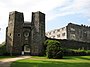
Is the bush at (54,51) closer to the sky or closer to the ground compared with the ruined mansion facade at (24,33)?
closer to the ground

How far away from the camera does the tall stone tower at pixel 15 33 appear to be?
4251cm

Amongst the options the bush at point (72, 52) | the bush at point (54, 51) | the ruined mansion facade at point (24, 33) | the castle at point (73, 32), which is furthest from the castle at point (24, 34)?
the castle at point (73, 32)

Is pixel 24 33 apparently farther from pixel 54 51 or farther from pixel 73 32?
pixel 73 32

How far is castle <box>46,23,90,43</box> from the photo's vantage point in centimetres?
6675

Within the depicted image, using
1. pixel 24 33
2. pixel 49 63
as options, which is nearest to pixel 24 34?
pixel 24 33

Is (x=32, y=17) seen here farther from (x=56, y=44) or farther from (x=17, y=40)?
(x=56, y=44)

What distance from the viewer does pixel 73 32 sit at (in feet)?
223

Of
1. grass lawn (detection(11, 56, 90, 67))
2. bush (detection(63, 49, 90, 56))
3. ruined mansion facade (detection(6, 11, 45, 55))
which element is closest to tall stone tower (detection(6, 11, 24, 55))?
ruined mansion facade (detection(6, 11, 45, 55))

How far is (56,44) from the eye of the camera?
118 ft

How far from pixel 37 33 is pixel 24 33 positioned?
10.6 ft

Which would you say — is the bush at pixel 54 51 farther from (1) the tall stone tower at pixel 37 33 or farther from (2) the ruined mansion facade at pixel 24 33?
(2) the ruined mansion facade at pixel 24 33

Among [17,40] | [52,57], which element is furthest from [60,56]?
[17,40]

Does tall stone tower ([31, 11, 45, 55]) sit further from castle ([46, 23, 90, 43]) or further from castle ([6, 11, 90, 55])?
castle ([46, 23, 90, 43])

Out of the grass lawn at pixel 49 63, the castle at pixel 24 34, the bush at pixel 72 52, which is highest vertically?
the castle at pixel 24 34
